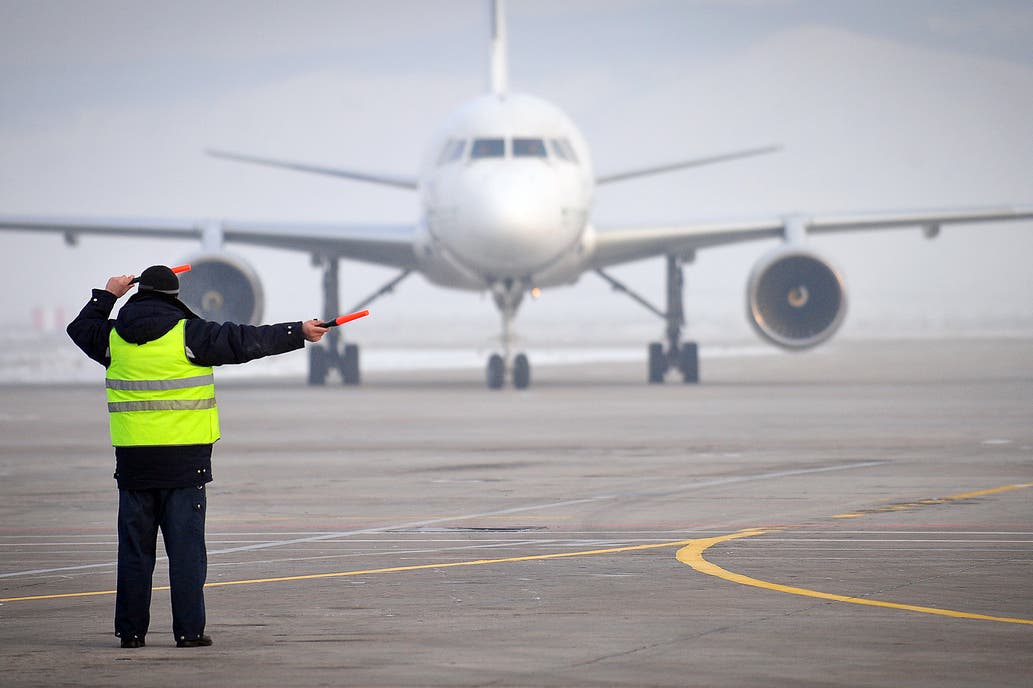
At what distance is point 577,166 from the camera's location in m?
30.3

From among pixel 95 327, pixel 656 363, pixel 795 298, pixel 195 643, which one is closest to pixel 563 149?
pixel 795 298

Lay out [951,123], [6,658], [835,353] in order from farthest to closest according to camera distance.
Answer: [951,123] → [835,353] → [6,658]

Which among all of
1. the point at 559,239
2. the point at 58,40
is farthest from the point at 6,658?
the point at 58,40

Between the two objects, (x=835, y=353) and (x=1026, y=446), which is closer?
(x=1026, y=446)

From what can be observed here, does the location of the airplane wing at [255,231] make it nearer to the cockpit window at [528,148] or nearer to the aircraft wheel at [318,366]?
the aircraft wheel at [318,366]

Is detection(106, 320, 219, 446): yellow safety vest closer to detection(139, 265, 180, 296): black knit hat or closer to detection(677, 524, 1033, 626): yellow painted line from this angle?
detection(139, 265, 180, 296): black knit hat

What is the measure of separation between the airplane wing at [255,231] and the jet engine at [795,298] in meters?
5.65

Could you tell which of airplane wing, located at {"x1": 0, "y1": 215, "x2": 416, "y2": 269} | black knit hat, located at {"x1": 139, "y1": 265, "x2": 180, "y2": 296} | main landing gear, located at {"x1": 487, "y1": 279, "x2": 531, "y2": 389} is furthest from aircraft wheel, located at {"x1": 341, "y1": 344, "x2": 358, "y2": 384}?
black knit hat, located at {"x1": 139, "y1": 265, "x2": 180, "y2": 296}

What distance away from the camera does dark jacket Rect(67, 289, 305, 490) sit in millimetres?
8016

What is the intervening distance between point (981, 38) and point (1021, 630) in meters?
73.5

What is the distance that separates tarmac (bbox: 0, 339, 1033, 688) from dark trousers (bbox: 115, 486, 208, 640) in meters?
0.14

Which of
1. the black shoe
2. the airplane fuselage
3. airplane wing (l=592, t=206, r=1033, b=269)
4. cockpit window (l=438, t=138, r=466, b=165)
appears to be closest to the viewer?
the black shoe

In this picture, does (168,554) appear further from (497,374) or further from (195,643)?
(497,374)

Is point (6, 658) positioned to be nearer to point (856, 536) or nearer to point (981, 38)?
point (856, 536)
